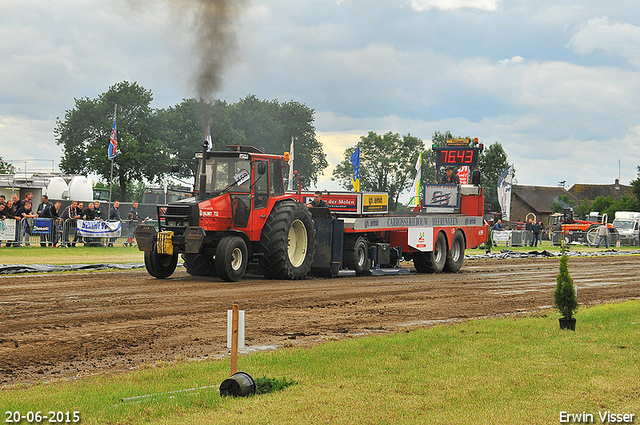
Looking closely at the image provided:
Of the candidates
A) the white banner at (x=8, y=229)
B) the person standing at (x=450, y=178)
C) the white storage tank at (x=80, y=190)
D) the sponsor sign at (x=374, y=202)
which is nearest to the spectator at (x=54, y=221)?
the white banner at (x=8, y=229)

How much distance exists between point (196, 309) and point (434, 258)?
11878mm

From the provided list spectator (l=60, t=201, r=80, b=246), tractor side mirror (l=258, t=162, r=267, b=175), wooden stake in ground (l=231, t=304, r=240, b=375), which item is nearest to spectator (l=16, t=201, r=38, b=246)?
spectator (l=60, t=201, r=80, b=246)

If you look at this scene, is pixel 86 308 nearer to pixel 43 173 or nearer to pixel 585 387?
pixel 585 387

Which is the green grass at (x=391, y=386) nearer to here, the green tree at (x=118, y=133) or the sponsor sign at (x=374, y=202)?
the sponsor sign at (x=374, y=202)

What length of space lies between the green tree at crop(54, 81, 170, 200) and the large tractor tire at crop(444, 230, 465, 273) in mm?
52230

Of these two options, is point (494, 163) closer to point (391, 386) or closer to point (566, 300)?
point (566, 300)

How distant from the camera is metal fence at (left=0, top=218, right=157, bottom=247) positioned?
80.4 ft

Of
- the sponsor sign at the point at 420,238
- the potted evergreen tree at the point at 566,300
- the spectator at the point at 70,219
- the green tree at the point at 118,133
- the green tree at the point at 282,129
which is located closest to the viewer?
the potted evergreen tree at the point at 566,300

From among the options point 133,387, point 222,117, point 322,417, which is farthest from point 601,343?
point 222,117

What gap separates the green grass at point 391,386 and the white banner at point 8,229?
1899cm

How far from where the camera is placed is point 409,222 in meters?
21.0

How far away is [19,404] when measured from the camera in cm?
546

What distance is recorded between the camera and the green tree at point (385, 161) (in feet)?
303

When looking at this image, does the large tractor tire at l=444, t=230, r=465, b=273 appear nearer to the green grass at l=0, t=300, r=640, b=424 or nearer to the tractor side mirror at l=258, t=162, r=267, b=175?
the tractor side mirror at l=258, t=162, r=267, b=175
